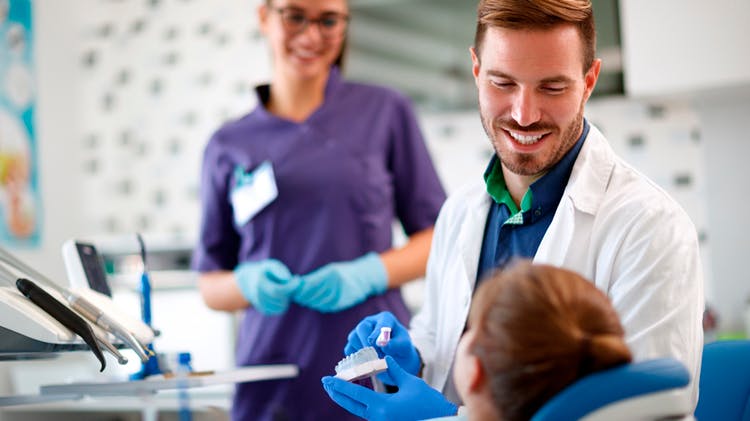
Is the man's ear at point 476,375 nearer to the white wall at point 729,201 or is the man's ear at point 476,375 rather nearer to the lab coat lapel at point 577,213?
the lab coat lapel at point 577,213

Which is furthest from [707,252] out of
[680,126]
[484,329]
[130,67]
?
[130,67]

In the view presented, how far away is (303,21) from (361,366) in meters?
1.04

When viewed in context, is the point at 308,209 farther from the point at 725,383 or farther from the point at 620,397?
the point at 620,397

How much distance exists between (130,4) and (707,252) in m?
3.27

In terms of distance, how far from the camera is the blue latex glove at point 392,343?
150 cm

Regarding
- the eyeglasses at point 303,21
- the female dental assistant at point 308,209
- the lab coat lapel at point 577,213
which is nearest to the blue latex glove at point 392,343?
the lab coat lapel at point 577,213

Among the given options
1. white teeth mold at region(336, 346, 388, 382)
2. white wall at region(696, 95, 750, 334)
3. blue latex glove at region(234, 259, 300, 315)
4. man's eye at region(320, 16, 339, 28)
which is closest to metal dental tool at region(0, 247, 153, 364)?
white teeth mold at region(336, 346, 388, 382)

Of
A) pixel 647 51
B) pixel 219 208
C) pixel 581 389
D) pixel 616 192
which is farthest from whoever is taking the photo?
pixel 647 51

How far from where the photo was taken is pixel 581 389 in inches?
35.4

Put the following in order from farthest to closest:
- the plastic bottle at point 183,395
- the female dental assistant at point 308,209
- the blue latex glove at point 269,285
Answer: the female dental assistant at point 308,209 → the blue latex glove at point 269,285 → the plastic bottle at point 183,395

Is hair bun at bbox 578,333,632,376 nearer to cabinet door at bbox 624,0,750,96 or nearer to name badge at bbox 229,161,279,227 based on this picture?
name badge at bbox 229,161,279,227

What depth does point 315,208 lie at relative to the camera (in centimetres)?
208

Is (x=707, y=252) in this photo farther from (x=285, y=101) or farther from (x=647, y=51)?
(x=285, y=101)

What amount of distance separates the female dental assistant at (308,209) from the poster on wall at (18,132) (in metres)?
2.27
